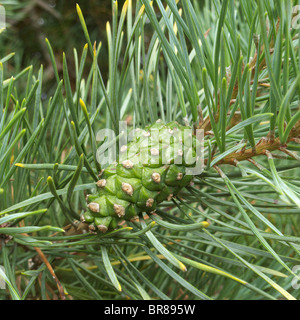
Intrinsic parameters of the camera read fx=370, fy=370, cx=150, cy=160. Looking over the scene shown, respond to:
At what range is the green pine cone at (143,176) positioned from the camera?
349 millimetres

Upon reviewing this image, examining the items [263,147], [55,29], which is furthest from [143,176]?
[55,29]

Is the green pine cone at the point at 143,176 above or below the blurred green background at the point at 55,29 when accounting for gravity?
below

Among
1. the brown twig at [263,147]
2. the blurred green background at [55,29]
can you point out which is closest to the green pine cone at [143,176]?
the brown twig at [263,147]

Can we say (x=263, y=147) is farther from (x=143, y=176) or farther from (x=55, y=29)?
(x=55, y=29)

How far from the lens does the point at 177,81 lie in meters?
0.41

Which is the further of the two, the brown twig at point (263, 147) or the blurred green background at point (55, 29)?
the blurred green background at point (55, 29)

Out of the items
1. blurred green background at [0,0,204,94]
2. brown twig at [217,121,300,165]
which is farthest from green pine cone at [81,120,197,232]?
blurred green background at [0,0,204,94]

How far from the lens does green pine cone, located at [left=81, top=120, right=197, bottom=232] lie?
35 centimetres

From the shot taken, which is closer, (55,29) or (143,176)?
(143,176)

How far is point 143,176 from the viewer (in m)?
0.35

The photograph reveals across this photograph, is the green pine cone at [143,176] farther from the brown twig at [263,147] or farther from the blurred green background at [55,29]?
the blurred green background at [55,29]

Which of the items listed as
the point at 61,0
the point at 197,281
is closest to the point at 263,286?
the point at 197,281
